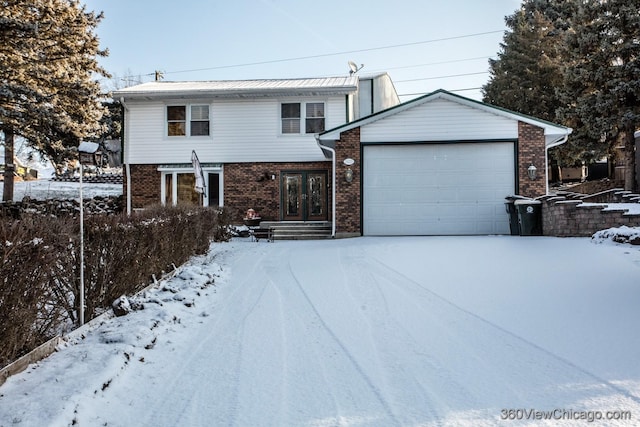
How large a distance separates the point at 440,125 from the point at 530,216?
344cm

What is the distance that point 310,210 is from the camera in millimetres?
16609

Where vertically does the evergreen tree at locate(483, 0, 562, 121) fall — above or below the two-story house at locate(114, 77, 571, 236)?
above

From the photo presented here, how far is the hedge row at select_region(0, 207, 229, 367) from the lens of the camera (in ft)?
10.3

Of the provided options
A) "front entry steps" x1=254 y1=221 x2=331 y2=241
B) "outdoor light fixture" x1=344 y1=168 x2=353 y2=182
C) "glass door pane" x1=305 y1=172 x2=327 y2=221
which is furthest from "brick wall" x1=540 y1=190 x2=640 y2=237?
"glass door pane" x1=305 y1=172 x2=327 y2=221

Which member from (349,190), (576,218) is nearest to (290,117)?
(349,190)

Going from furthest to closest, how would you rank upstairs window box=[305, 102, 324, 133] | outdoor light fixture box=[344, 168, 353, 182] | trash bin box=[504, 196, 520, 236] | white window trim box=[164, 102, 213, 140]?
white window trim box=[164, 102, 213, 140]
upstairs window box=[305, 102, 324, 133]
outdoor light fixture box=[344, 168, 353, 182]
trash bin box=[504, 196, 520, 236]

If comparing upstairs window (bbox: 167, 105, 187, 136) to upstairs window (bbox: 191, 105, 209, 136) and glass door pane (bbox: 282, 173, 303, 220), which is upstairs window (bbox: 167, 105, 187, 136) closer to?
upstairs window (bbox: 191, 105, 209, 136)

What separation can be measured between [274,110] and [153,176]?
5.17 meters

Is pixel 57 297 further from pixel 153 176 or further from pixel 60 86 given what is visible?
pixel 60 86

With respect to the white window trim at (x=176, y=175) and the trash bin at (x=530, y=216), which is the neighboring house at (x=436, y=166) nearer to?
the trash bin at (x=530, y=216)

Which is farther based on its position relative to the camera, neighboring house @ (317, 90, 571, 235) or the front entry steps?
the front entry steps

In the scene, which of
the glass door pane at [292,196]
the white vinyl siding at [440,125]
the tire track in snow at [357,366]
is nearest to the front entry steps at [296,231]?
the glass door pane at [292,196]

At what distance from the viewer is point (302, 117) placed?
16.8m

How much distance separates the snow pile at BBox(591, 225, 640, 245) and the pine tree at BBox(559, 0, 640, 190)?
1082 cm
